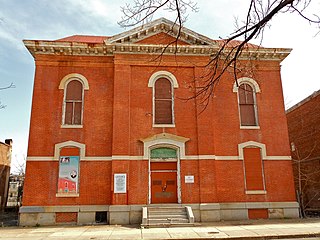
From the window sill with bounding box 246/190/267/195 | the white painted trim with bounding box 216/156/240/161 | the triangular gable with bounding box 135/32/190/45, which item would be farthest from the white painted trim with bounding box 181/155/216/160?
the triangular gable with bounding box 135/32/190/45

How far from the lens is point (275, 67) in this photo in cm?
1933

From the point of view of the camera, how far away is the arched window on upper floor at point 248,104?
18.5 m

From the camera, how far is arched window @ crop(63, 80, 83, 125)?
1755 centimetres

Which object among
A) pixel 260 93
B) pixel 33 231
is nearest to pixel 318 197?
pixel 260 93

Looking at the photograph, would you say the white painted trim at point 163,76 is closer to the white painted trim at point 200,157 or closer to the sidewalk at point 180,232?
the white painted trim at point 200,157

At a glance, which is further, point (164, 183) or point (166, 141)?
point (166, 141)

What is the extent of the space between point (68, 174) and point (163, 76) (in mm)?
7840

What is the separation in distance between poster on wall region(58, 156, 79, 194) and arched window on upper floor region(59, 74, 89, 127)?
6.57 ft

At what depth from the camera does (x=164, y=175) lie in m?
17.0

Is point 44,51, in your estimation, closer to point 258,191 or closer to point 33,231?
point 33,231

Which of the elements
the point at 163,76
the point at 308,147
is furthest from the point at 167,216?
the point at 308,147

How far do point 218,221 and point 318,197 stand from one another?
912 cm

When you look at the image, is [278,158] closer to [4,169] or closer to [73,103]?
[73,103]

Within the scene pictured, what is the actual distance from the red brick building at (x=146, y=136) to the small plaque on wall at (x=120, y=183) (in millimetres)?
53
